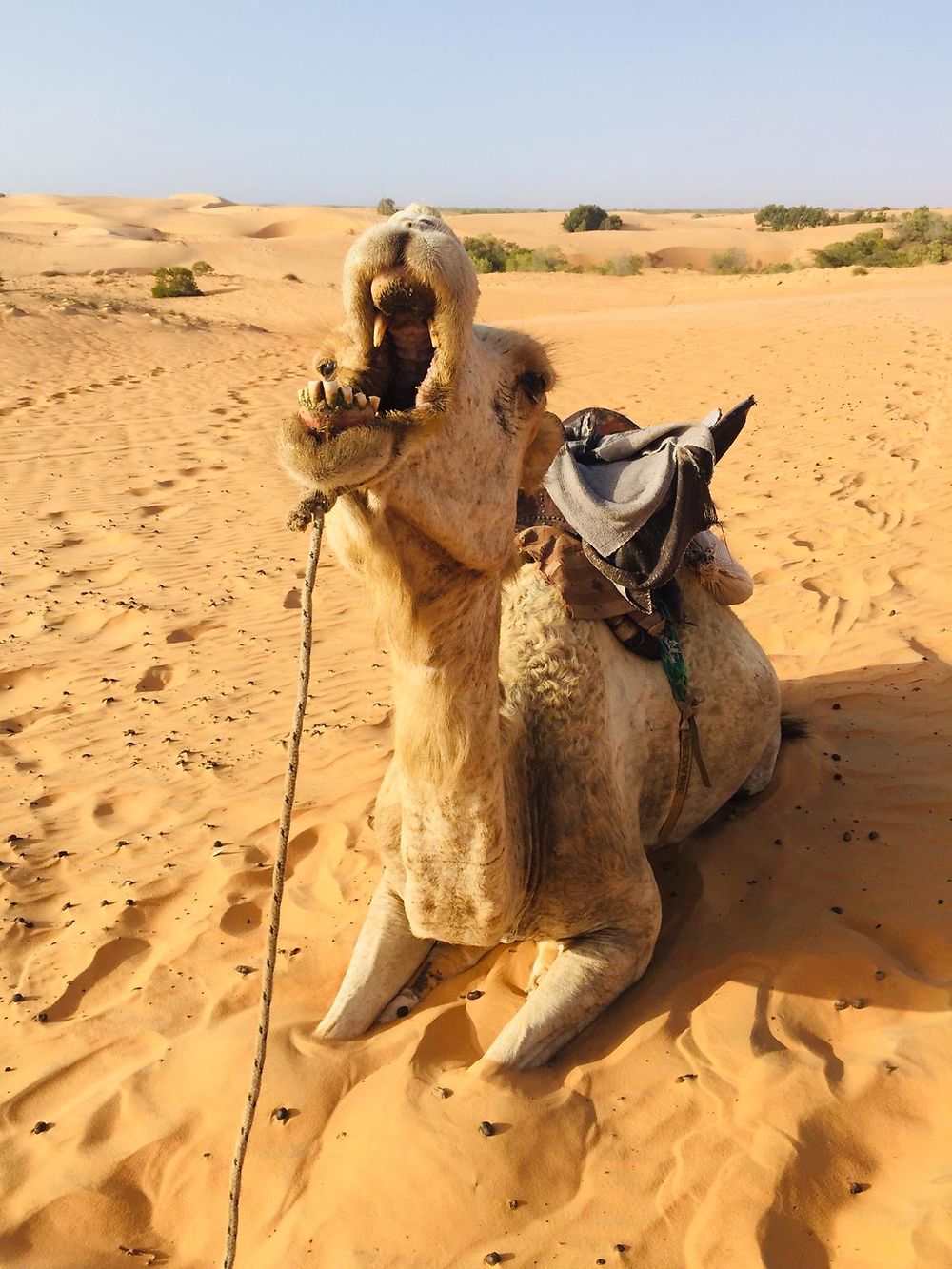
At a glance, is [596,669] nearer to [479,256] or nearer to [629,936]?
[629,936]

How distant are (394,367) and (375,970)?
2115 mm

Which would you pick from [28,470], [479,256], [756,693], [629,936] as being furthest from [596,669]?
[479,256]

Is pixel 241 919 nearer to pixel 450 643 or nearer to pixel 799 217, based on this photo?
pixel 450 643

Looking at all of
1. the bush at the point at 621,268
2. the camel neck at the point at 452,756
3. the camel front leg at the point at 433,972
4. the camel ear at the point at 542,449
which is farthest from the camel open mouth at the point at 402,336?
the bush at the point at 621,268

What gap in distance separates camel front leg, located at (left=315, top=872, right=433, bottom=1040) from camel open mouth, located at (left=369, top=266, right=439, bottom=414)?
1.88 m

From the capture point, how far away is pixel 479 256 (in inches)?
1558

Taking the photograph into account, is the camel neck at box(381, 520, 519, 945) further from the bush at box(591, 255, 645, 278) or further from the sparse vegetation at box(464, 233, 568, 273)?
the bush at box(591, 255, 645, 278)

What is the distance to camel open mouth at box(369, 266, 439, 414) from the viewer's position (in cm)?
168

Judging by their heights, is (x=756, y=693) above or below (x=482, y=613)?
below

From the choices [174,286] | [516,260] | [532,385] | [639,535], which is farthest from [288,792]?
[516,260]

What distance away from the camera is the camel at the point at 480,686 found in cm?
173

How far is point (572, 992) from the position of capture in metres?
2.97

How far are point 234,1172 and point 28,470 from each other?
10.5m

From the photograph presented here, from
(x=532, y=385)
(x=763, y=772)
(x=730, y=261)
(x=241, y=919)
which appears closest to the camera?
(x=532, y=385)
